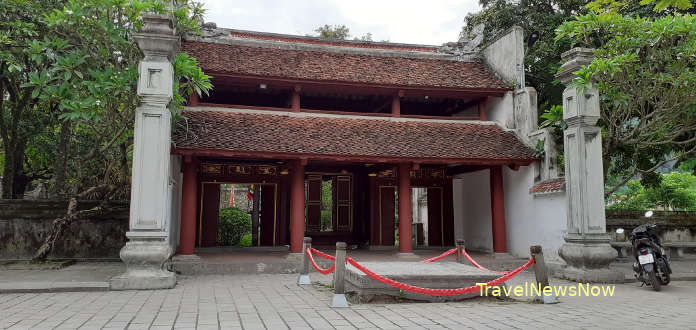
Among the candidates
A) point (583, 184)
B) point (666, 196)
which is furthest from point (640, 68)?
point (666, 196)

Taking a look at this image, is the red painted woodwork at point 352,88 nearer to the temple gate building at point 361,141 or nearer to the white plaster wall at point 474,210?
the temple gate building at point 361,141

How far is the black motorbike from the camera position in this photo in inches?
294

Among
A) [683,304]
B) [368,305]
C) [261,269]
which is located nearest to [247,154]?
[261,269]

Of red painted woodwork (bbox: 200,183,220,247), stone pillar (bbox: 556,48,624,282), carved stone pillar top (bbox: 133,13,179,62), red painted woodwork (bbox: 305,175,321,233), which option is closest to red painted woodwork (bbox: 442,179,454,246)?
red painted woodwork (bbox: 305,175,321,233)

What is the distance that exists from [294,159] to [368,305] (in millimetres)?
5494

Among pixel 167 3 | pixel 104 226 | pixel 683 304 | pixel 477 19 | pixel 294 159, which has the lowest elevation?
pixel 683 304

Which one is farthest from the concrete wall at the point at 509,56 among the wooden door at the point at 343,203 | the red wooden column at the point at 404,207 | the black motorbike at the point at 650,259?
the black motorbike at the point at 650,259

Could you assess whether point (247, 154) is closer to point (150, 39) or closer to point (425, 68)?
point (150, 39)

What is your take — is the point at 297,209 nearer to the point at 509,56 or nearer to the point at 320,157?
the point at 320,157

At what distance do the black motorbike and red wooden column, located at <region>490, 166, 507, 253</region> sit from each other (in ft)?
13.8

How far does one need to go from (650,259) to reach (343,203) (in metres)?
8.76

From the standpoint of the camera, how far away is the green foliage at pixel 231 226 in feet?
54.2

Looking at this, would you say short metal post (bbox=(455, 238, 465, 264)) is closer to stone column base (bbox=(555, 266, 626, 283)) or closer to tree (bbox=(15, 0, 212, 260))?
stone column base (bbox=(555, 266, 626, 283))

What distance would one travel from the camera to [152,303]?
617cm
